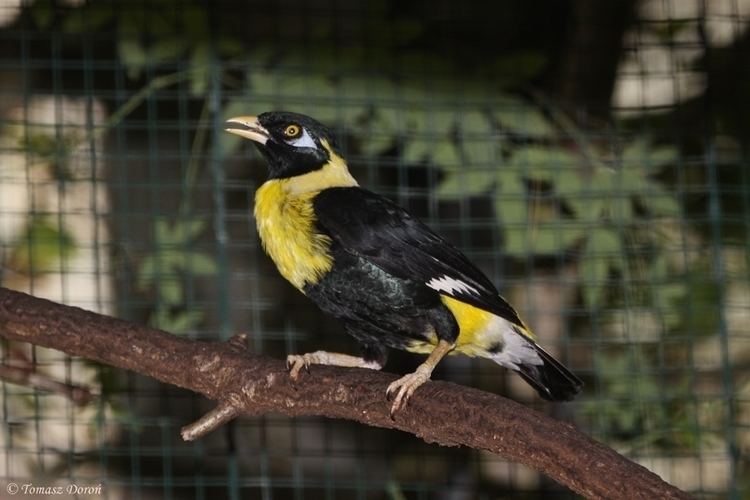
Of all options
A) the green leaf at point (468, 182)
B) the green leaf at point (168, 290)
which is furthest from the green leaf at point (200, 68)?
the green leaf at point (468, 182)

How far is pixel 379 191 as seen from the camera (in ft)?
17.6

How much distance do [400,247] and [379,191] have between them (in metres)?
1.65

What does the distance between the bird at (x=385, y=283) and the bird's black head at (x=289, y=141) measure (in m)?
0.12

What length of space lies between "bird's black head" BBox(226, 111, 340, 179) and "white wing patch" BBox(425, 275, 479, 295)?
2.35 feet

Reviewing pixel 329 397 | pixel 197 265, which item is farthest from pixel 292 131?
pixel 197 265

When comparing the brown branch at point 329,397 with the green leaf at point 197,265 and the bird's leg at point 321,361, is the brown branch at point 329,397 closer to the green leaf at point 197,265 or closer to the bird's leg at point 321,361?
the bird's leg at point 321,361

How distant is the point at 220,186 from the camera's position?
16.2 ft

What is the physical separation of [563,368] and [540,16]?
2518 millimetres

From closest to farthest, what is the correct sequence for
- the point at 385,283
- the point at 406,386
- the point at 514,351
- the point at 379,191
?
the point at 406,386
the point at 385,283
the point at 514,351
the point at 379,191

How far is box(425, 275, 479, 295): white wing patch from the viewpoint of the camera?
12.2ft

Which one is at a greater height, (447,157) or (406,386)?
(447,157)

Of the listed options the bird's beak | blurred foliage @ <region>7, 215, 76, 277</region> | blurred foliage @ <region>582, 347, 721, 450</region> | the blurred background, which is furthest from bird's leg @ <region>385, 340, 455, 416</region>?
blurred foliage @ <region>7, 215, 76, 277</region>

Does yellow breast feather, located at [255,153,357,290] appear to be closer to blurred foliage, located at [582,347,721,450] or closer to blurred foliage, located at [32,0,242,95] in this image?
blurred foliage, located at [32,0,242,95]

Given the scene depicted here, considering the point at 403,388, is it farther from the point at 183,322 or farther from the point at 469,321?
the point at 183,322
